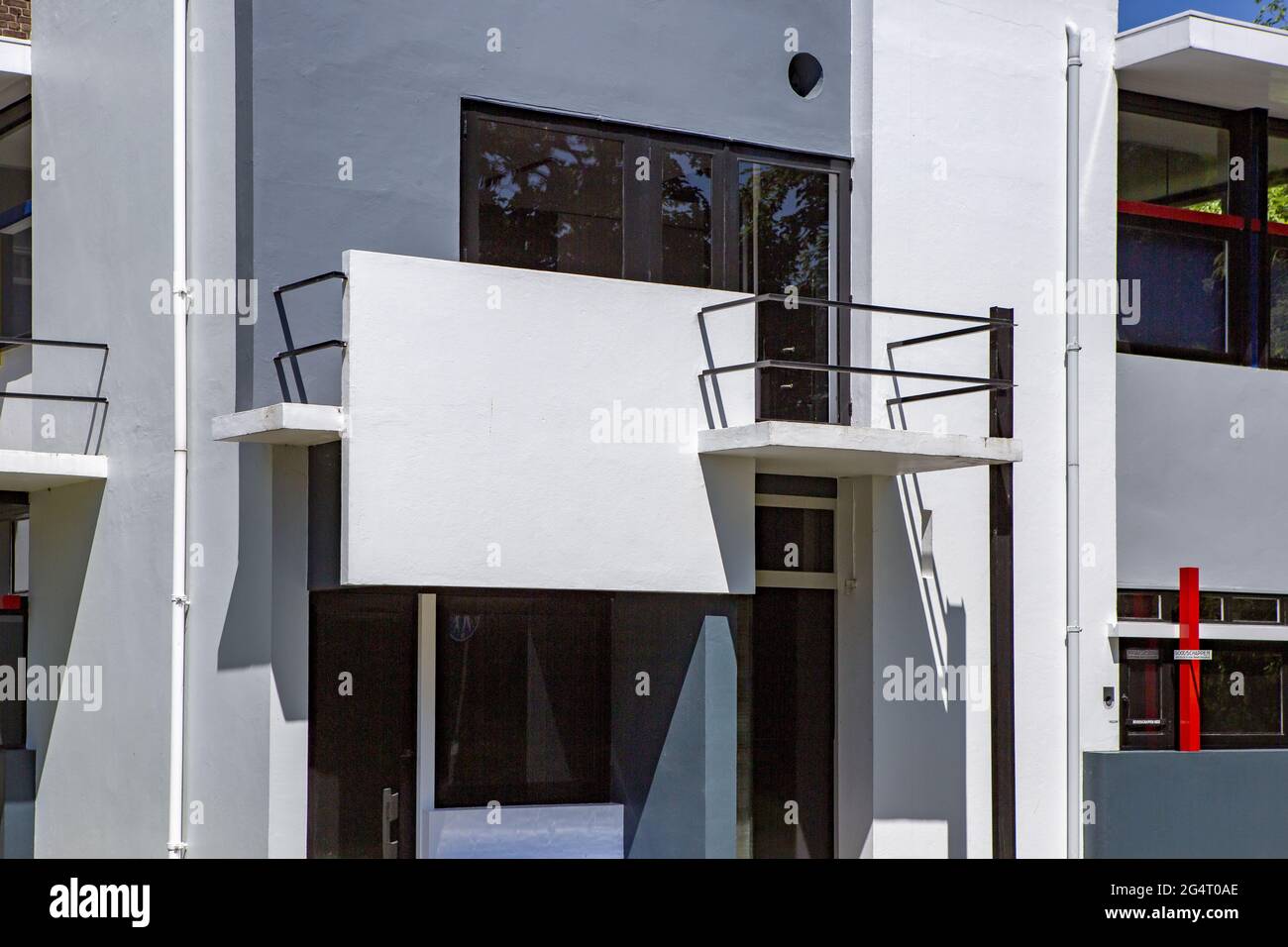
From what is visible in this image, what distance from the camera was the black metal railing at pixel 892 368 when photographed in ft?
34.2

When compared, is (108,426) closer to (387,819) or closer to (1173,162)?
(387,819)

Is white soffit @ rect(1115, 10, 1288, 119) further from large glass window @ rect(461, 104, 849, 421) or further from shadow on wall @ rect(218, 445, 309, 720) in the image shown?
shadow on wall @ rect(218, 445, 309, 720)

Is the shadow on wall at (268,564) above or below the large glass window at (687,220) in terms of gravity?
below

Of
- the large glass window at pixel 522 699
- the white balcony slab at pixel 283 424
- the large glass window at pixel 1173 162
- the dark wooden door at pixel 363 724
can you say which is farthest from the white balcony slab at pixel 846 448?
the large glass window at pixel 1173 162

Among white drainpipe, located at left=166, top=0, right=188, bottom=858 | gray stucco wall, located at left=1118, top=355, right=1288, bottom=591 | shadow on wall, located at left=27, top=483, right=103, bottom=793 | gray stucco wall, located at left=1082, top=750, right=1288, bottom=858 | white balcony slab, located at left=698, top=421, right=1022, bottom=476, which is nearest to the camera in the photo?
white drainpipe, located at left=166, top=0, right=188, bottom=858

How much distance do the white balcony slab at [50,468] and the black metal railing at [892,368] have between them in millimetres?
3924

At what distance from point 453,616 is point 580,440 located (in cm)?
136

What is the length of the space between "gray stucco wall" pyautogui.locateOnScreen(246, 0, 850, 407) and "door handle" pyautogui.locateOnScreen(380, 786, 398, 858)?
2.38m

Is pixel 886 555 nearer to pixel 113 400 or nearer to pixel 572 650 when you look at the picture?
pixel 572 650

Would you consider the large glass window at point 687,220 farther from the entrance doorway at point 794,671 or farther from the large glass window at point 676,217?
the entrance doorway at point 794,671

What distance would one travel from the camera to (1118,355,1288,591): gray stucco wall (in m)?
13.0

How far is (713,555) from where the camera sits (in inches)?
413

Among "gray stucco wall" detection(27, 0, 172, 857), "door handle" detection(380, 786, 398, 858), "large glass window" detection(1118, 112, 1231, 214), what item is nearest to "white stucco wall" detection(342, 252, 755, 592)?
"door handle" detection(380, 786, 398, 858)
